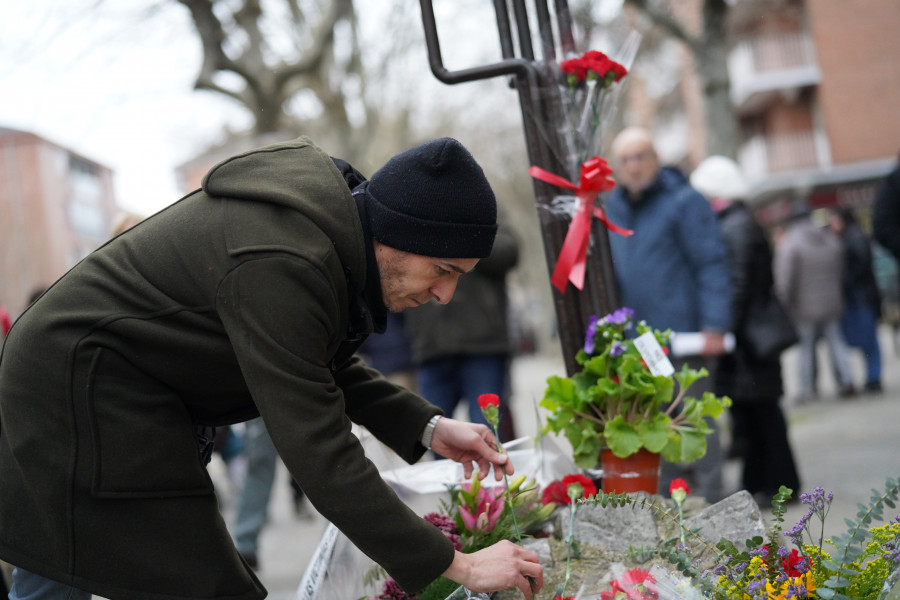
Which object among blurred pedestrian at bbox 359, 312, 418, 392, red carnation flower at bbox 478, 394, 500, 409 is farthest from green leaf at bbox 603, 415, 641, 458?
blurred pedestrian at bbox 359, 312, 418, 392

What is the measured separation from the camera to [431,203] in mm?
1858

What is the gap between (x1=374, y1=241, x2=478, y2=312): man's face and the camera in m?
1.93

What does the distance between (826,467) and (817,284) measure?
129 inches

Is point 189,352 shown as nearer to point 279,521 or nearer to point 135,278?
point 135,278

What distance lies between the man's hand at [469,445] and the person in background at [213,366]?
0.42m

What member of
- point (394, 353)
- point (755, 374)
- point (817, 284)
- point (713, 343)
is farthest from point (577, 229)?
point (817, 284)

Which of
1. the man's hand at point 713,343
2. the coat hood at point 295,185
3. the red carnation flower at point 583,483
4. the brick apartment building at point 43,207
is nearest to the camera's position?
the coat hood at point 295,185

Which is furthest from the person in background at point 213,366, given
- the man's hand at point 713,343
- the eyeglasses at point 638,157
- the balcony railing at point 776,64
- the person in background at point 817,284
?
the balcony railing at point 776,64

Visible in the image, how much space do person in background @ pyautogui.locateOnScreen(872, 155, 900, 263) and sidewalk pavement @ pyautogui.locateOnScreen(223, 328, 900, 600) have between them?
1.28 m

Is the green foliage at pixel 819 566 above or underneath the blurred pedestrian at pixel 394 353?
above

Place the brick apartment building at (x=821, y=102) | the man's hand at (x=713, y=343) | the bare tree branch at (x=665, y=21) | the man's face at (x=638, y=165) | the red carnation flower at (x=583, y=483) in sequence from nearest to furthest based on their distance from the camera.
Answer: the red carnation flower at (x=583, y=483) → the man's hand at (x=713, y=343) → the man's face at (x=638, y=165) → the bare tree branch at (x=665, y=21) → the brick apartment building at (x=821, y=102)

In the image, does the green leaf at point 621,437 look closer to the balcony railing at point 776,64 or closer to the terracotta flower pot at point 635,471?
the terracotta flower pot at point 635,471

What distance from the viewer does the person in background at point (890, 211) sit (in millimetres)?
5789

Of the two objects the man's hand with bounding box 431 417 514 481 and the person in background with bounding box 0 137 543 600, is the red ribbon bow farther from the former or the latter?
the person in background with bounding box 0 137 543 600
